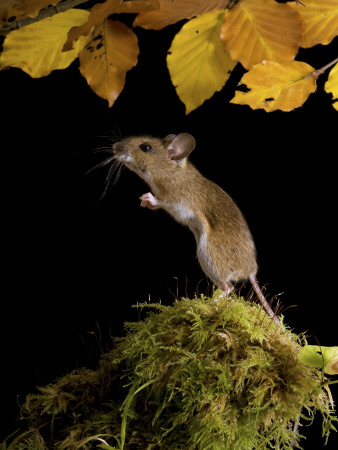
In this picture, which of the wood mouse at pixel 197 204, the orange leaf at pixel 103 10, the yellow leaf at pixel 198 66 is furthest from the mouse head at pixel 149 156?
the orange leaf at pixel 103 10

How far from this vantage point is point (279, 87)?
1342 millimetres

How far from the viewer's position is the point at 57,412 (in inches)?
53.3

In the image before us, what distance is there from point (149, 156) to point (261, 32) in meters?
0.41

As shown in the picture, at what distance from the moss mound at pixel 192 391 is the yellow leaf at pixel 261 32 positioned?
0.52m

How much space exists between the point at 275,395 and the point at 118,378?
347 mm

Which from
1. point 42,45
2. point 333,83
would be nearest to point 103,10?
point 42,45

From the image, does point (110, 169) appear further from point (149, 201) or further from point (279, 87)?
point (279, 87)

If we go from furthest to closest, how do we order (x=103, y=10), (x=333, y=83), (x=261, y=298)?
(x=261, y=298)
(x=333, y=83)
(x=103, y=10)

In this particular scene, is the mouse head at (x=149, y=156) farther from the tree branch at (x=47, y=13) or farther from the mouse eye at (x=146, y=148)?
the tree branch at (x=47, y=13)

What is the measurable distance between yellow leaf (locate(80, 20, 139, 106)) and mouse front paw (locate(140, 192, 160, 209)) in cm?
26

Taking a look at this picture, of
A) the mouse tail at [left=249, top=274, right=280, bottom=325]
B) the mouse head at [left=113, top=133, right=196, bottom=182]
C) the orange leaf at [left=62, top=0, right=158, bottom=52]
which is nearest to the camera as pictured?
the orange leaf at [left=62, top=0, right=158, bottom=52]

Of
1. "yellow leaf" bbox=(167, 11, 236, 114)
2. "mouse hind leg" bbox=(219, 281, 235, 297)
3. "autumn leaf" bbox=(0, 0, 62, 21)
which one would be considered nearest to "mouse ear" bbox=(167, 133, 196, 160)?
"yellow leaf" bbox=(167, 11, 236, 114)

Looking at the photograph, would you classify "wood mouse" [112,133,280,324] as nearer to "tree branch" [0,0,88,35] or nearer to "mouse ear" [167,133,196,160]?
"mouse ear" [167,133,196,160]

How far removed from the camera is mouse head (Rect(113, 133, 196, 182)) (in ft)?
5.10
